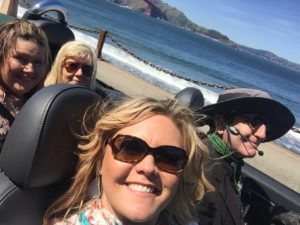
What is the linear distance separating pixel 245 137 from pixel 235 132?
0.07m

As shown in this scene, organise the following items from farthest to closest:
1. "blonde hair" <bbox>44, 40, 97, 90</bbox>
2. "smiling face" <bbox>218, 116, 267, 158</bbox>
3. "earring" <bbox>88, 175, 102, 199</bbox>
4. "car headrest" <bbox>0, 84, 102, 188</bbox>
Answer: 1. "blonde hair" <bbox>44, 40, 97, 90</bbox>
2. "smiling face" <bbox>218, 116, 267, 158</bbox>
3. "earring" <bbox>88, 175, 102, 199</bbox>
4. "car headrest" <bbox>0, 84, 102, 188</bbox>

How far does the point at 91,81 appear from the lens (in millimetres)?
3580

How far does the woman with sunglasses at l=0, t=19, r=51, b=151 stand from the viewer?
7.63ft

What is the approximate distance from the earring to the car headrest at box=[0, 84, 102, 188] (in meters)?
0.13

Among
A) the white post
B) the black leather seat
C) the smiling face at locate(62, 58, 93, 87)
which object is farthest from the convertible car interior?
the white post

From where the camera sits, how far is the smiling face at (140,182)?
1587 mm

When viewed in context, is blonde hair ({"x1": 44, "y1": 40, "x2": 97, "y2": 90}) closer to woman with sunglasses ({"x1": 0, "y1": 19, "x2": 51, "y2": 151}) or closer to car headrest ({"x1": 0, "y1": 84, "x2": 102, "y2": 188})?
woman with sunglasses ({"x1": 0, "y1": 19, "x2": 51, "y2": 151})

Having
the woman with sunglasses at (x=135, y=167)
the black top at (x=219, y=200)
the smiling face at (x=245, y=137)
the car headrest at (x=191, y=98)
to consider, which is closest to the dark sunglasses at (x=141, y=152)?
the woman with sunglasses at (x=135, y=167)

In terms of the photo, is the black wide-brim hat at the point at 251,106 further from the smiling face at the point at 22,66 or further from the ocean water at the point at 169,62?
the ocean water at the point at 169,62

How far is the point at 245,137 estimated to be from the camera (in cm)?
265

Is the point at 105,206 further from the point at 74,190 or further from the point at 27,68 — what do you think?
the point at 27,68

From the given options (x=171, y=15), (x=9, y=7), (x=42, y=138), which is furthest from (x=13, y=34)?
(x=171, y=15)

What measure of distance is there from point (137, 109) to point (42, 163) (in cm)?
40

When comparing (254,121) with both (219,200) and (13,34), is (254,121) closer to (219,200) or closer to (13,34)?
(219,200)
